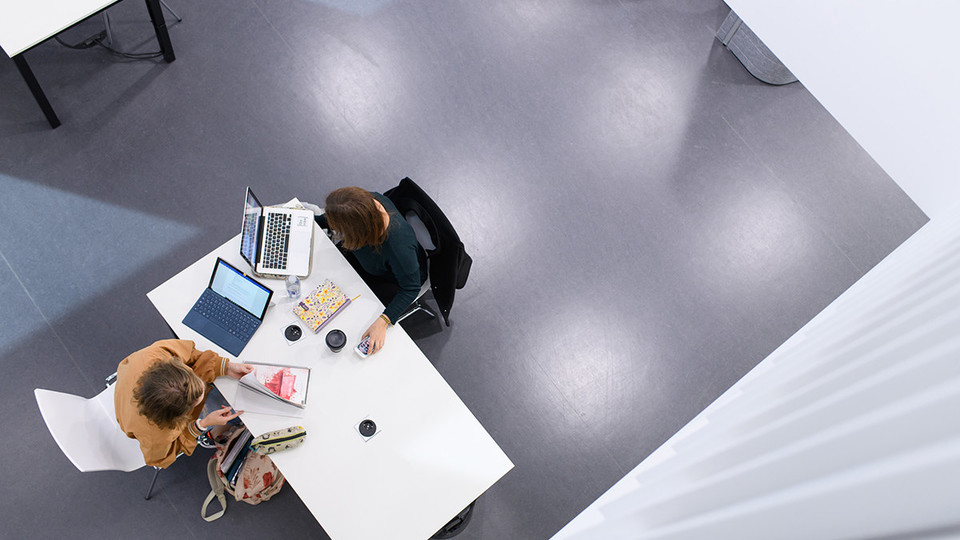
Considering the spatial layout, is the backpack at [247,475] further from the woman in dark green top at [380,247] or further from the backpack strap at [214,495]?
the woman in dark green top at [380,247]

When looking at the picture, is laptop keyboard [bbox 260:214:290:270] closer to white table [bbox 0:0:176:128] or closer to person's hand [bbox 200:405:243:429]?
person's hand [bbox 200:405:243:429]

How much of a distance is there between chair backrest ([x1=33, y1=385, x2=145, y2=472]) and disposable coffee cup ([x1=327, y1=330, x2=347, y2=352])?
1.04 m

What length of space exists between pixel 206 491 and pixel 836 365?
126 inches

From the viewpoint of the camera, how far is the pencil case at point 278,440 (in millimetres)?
2678

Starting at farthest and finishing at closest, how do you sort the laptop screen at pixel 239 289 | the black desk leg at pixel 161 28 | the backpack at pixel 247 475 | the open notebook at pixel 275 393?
the black desk leg at pixel 161 28, the backpack at pixel 247 475, the laptop screen at pixel 239 289, the open notebook at pixel 275 393

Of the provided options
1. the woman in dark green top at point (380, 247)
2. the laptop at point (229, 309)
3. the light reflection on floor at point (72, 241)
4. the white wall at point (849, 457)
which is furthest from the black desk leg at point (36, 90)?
the white wall at point (849, 457)

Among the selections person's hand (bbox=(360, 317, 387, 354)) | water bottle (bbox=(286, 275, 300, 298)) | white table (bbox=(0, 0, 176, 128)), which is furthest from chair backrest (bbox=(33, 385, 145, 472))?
white table (bbox=(0, 0, 176, 128))

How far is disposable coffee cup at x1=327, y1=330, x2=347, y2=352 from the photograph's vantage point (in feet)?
9.45

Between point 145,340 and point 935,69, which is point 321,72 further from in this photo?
point 935,69

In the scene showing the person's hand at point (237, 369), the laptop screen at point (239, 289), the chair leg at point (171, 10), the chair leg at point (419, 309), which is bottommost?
the chair leg at point (419, 309)

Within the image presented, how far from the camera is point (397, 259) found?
300 centimetres

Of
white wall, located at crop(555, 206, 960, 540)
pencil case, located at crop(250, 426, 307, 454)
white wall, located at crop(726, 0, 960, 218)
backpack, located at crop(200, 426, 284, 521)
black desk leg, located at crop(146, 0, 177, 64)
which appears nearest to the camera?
white wall, located at crop(555, 206, 960, 540)

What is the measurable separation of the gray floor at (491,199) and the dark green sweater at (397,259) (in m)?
0.81

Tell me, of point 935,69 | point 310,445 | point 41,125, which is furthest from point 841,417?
point 41,125
